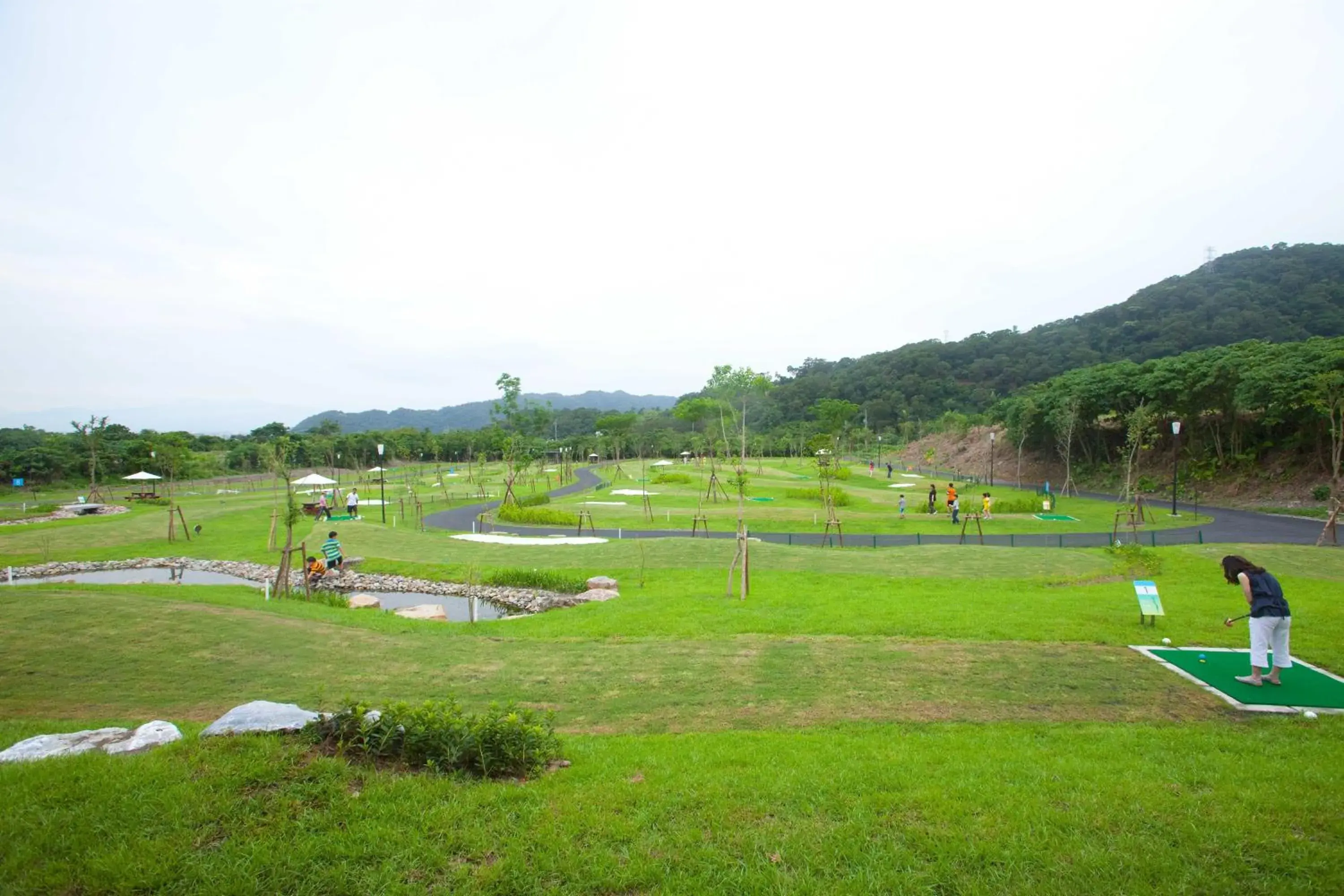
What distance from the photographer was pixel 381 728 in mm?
5629

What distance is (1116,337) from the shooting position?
92.2m

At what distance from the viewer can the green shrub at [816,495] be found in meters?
37.2

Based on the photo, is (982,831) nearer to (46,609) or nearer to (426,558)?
(46,609)

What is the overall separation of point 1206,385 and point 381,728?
163ft

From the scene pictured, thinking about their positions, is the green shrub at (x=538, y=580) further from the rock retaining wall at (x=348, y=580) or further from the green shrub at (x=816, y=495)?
the green shrub at (x=816, y=495)

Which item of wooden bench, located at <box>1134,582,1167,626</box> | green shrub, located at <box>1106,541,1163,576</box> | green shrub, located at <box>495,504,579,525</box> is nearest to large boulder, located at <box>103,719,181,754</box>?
wooden bench, located at <box>1134,582,1167,626</box>

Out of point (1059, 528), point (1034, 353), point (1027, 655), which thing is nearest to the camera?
point (1027, 655)

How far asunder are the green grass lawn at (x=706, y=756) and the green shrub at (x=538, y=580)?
4.76 meters

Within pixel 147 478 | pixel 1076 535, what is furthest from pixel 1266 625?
pixel 147 478

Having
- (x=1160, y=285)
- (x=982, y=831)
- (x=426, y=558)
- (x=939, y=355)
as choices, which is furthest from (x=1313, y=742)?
(x=1160, y=285)

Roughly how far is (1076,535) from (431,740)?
93.2 feet

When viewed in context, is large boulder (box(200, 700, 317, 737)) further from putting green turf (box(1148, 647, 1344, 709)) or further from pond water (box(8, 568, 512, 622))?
putting green turf (box(1148, 647, 1344, 709))

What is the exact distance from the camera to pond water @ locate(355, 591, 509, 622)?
18.2 m

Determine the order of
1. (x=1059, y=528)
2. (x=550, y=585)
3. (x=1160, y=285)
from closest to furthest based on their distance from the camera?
(x=550, y=585) < (x=1059, y=528) < (x=1160, y=285)
